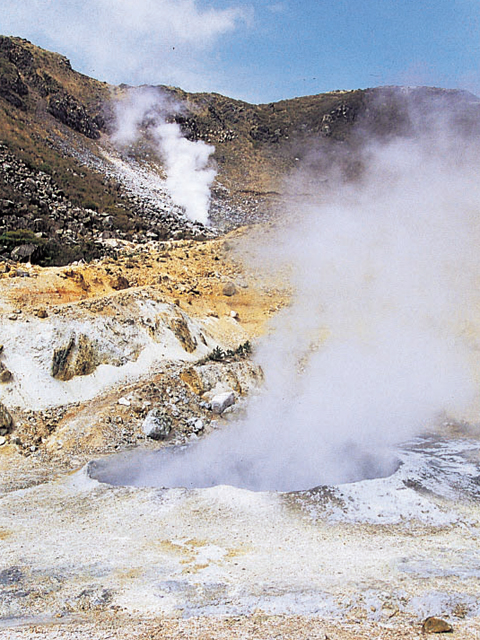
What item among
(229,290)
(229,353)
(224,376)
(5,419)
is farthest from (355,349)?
(5,419)

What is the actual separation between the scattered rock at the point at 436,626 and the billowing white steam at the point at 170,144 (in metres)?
25.5

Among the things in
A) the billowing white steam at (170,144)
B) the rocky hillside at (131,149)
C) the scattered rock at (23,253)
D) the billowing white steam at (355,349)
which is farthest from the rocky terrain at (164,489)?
the billowing white steam at (170,144)

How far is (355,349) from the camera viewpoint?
12.2 metres

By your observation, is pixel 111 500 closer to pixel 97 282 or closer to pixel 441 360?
pixel 97 282

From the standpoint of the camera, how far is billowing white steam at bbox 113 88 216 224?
98.3 ft

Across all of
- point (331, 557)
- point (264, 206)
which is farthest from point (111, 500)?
point (264, 206)

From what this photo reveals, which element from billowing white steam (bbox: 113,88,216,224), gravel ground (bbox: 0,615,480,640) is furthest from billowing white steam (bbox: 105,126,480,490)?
billowing white steam (bbox: 113,88,216,224)

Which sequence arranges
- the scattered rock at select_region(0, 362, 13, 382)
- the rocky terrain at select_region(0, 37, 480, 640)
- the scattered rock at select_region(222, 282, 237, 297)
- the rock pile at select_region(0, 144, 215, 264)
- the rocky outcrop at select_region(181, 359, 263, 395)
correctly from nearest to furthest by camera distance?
1. the rocky terrain at select_region(0, 37, 480, 640)
2. the scattered rock at select_region(0, 362, 13, 382)
3. the rocky outcrop at select_region(181, 359, 263, 395)
4. the rock pile at select_region(0, 144, 215, 264)
5. the scattered rock at select_region(222, 282, 237, 297)

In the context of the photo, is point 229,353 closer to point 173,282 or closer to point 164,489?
point 173,282

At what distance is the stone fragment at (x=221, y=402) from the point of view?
8.91 meters

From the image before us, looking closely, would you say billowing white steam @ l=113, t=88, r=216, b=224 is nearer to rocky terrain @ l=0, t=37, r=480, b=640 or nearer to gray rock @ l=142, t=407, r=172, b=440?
rocky terrain @ l=0, t=37, r=480, b=640

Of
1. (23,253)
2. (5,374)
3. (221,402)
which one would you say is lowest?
(221,402)

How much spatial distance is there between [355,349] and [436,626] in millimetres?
9138

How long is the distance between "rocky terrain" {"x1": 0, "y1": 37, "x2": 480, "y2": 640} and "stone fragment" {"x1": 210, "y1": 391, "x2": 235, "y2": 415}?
31 millimetres
